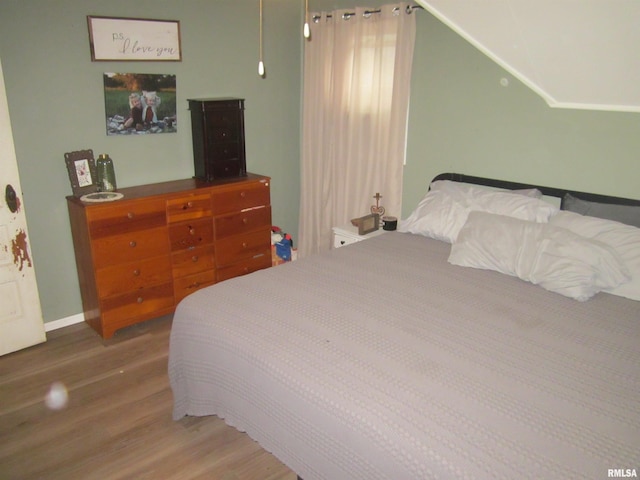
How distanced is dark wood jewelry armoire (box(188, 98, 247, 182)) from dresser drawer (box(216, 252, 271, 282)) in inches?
26.6

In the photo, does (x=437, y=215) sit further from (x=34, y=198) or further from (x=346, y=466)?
(x=34, y=198)

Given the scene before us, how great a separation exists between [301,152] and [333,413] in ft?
10.2

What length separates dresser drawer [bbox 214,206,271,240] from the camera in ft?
11.8

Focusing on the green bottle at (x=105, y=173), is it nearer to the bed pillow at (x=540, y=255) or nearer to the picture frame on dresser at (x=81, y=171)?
the picture frame on dresser at (x=81, y=171)

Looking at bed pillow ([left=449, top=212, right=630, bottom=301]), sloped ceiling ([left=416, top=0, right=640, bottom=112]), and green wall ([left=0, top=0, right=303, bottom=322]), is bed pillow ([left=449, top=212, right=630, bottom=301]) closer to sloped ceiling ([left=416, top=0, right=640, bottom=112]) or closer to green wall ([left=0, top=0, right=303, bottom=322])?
sloped ceiling ([left=416, top=0, right=640, bottom=112])

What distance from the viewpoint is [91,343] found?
318 centimetres

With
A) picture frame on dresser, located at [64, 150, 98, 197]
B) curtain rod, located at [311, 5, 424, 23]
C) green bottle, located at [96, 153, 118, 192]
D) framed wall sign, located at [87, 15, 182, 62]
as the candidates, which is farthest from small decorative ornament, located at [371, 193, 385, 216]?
picture frame on dresser, located at [64, 150, 98, 197]

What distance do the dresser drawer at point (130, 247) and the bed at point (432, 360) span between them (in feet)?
3.46

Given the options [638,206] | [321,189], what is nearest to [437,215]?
[638,206]

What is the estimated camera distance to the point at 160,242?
3293mm

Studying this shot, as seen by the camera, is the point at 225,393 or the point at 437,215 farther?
the point at 437,215

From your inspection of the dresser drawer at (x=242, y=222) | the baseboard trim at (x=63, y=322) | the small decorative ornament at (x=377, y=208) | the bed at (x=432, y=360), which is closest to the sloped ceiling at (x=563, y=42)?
the bed at (x=432, y=360)

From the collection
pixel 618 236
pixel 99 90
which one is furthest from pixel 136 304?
pixel 618 236

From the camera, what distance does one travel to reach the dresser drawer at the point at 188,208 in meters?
3.30
